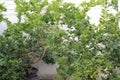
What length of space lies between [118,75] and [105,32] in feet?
2.01

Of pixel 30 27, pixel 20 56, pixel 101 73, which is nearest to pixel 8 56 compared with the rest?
pixel 20 56

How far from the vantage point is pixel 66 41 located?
14.5 ft

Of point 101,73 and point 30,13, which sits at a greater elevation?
point 30,13

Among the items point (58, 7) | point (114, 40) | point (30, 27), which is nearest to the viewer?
point (114, 40)

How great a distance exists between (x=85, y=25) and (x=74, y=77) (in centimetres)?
73

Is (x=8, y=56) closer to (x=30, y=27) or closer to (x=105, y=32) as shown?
(x=30, y=27)

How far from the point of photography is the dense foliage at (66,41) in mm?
4207

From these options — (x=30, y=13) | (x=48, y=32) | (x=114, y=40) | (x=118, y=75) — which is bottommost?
(x=118, y=75)

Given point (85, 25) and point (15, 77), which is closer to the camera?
point (85, 25)

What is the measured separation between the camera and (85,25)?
430 centimetres

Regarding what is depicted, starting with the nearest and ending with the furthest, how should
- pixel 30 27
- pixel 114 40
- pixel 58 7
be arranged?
pixel 114 40 → pixel 58 7 → pixel 30 27

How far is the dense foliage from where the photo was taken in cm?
421

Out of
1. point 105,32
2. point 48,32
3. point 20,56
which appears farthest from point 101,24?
point 20,56

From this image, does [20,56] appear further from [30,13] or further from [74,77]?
[74,77]
